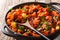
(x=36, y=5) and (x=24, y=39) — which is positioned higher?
(x=36, y=5)

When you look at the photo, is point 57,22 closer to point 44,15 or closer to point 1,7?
point 44,15

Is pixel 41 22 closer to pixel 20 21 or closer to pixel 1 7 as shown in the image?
pixel 20 21

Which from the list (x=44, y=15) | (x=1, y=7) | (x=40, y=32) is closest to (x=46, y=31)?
(x=40, y=32)

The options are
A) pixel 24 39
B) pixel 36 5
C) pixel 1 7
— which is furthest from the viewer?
pixel 1 7

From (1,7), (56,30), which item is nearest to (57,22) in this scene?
(56,30)

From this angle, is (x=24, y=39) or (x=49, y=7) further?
(x=49, y=7)

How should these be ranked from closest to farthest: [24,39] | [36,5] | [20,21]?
1. [24,39]
2. [20,21]
3. [36,5]
